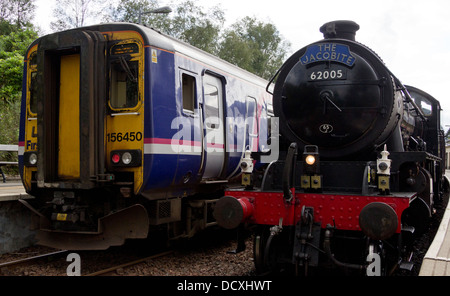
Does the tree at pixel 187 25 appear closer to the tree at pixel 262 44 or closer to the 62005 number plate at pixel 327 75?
the tree at pixel 262 44

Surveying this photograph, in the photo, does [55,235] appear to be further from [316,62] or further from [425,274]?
[425,274]

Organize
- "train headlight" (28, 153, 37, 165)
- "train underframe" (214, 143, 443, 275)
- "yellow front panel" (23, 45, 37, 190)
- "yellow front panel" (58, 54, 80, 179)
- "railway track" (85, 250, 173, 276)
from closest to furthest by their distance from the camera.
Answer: "train underframe" (214, 143, 443, 275) → "railway track" (85, 250, 173, 276) → "yellow front panel" (58, 54, 80, 179) → "train headlight" (28, 153, 37, 165) → "yellow front panel" (23, 45, 37, 190)

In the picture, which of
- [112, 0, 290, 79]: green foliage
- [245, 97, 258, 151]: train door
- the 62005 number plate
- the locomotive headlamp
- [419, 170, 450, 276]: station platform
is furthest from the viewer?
[112, 0, 290, 79]: green foliage

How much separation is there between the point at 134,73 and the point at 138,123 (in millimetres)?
730

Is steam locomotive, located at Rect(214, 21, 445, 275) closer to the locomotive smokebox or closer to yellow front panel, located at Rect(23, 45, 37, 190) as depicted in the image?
the locomotive smokebox

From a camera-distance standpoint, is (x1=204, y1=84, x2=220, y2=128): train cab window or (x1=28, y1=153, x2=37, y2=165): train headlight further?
(x1=204, y1=84, x2=220, y2=128): train cab window

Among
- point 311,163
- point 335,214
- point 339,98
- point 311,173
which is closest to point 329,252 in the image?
point 335,214

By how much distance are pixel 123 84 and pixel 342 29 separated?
3168mm

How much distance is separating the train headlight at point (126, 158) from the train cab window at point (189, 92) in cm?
133

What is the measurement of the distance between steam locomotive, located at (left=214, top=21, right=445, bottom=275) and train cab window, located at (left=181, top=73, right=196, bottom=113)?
149 cm

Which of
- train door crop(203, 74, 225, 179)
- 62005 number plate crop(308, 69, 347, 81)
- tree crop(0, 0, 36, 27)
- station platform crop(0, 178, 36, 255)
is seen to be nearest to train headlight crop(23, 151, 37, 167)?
station platform crop(0, 178, 36, 255)

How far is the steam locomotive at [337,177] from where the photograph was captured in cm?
443

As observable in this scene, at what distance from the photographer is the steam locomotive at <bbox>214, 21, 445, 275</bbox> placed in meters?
4.43

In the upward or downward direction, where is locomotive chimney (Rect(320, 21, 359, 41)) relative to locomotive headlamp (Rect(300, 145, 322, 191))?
upward
